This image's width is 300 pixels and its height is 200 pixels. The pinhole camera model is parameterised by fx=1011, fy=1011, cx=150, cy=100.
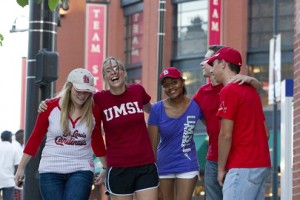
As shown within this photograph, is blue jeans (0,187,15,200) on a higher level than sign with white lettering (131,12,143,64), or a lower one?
lower

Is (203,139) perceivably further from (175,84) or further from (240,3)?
(175,84)

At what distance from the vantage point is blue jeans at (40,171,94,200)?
30.6ft

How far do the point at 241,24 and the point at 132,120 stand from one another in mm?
29375

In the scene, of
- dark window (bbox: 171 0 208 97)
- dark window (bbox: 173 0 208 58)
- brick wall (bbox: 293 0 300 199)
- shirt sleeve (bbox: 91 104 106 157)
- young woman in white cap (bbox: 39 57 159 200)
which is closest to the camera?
young woman in white cap (bbox: 39 57 159 200)

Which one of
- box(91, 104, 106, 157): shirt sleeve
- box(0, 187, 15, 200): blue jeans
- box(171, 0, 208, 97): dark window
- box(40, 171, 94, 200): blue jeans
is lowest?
box(0, 187, 15, 200): blue jeans

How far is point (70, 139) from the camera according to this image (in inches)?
371

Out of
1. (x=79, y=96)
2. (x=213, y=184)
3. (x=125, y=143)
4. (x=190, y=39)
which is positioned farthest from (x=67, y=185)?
(x=190, y=39)

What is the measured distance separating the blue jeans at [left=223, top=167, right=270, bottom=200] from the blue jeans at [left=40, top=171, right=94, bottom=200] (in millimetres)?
1825

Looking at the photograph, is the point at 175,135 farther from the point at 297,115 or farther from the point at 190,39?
the point at 190,39

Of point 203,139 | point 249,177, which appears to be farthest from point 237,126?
point 203,139

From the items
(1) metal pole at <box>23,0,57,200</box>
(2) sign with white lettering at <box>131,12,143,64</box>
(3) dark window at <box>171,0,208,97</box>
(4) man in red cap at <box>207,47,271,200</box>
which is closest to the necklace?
(4) man in red cap at <box>207,47,271,200</box>

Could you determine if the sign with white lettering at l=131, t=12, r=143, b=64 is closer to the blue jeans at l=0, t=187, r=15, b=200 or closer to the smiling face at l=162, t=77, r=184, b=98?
the blue jeans at l=0, t=187, r=15, b=200

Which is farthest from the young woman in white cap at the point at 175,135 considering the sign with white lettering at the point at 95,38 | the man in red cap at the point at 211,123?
the sign with white lettering at the point at 95,38

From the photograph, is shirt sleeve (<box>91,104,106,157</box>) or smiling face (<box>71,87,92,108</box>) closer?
smiling face (<box>71,87,92,108</box>)
